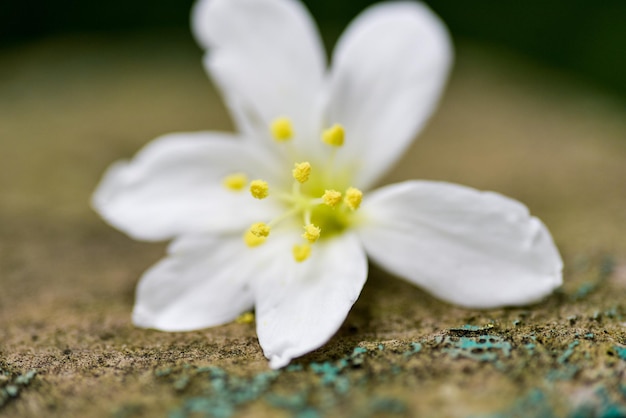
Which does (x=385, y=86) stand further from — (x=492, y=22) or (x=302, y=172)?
(x=492, y=22)

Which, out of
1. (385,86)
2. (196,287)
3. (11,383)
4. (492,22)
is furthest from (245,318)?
(492,22)

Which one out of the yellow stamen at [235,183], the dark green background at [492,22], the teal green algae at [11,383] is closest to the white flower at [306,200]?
the yellow stamen at [235,183]

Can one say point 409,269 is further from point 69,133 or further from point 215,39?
point 69,133

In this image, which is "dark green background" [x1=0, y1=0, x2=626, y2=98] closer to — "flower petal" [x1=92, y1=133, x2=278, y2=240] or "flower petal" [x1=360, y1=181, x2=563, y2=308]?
"flower petal" [x1=92, y1=133, x2=278, y2=240]

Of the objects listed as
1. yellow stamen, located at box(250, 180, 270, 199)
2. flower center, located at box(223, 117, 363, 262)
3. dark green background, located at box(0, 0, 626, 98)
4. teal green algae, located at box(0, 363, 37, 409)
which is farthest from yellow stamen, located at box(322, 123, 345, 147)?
dark green background, located at box(0, 0, 626, 98)

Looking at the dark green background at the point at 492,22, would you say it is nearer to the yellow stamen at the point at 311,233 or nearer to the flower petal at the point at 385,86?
the flower petal at the point at 385,86

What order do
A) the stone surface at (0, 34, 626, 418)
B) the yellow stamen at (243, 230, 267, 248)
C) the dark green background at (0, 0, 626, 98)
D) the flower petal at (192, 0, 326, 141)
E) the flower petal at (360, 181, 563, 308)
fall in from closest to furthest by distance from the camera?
the stone surface at (0, 34, 626, 418) < the flower petal at (360, 181, 563, 308) < the yellow stamen at (243, 230, 267, 248) < the flower petal at (192, 0, 326, 141) < the dark green background at (0, 0, 626, 98)
